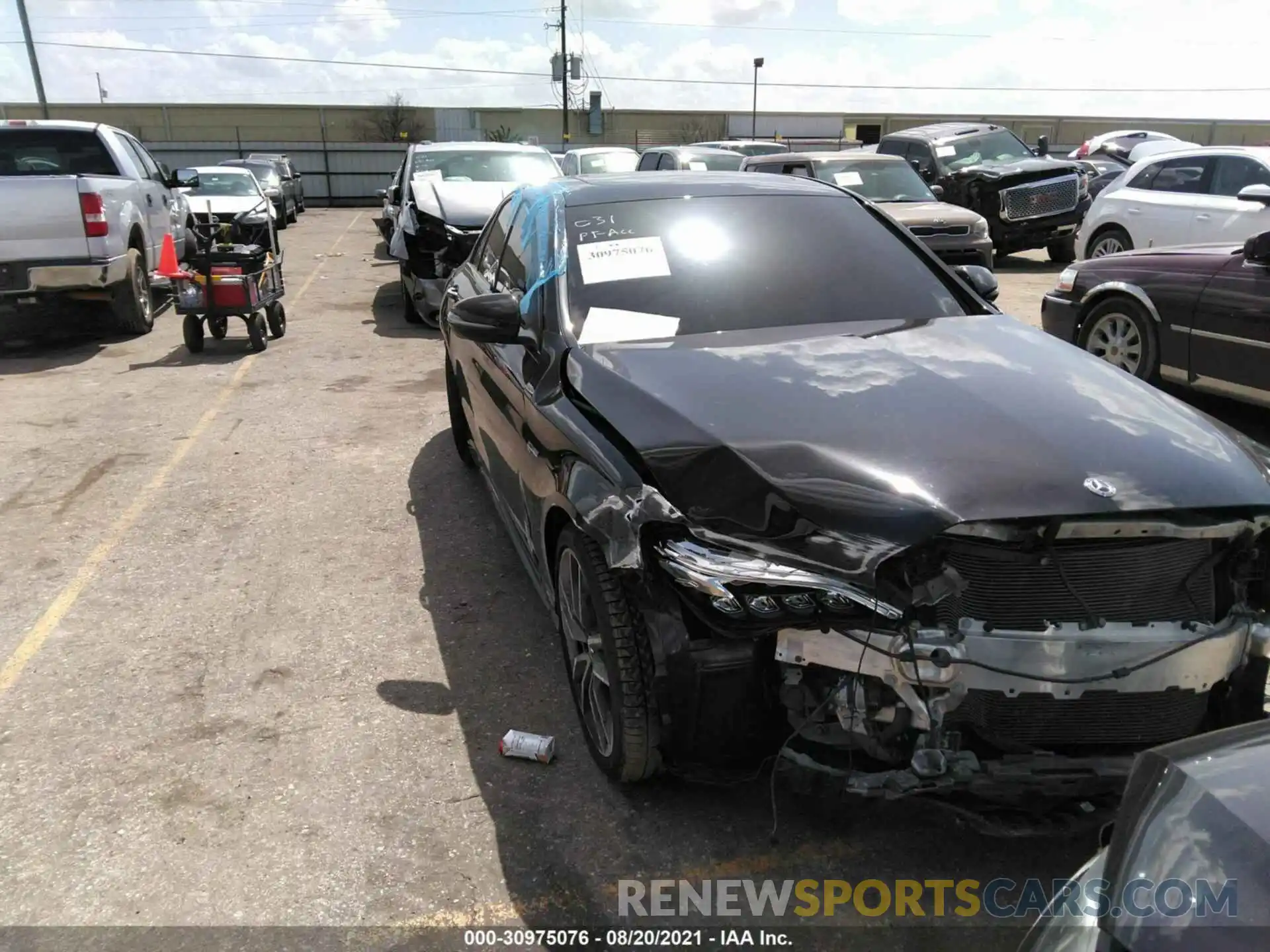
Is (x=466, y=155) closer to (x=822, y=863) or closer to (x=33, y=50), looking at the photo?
(x=822, y=863)

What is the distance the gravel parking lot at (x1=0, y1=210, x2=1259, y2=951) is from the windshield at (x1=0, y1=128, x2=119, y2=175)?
4.86 m

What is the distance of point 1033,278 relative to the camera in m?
13.2

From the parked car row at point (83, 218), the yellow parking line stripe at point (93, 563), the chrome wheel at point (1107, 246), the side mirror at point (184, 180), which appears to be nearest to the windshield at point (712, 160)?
the chrome wheel at point (1107, 246)

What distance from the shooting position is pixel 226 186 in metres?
17.4

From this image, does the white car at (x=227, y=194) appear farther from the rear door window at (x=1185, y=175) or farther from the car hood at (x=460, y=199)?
the rear door window at (x=1185, y=175)

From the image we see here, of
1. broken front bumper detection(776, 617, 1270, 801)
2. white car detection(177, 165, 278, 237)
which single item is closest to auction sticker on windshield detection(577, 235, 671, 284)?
broken front bumper detection(776, 617, 1270, 801)

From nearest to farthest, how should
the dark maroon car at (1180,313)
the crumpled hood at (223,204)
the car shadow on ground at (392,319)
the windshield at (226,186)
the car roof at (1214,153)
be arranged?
1. the dark maroon car at (1180,313)
2. the car roof at (1214,153)
3. the car shadow on ground at (392,319)
4. the crumpled hood at (223,204)
5. the windshield at (226,186)

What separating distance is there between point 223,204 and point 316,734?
15.7 metres

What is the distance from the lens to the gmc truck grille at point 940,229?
1105 cm

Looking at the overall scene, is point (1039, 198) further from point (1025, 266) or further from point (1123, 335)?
point (1123, 335)

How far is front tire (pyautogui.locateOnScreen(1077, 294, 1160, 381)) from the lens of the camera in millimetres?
6125

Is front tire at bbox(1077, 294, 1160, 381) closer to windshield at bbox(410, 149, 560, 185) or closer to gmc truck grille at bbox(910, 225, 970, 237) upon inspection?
gmc truck grille at bbox(910, 225, 970, 237)

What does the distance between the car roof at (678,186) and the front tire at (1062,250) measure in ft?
38.0

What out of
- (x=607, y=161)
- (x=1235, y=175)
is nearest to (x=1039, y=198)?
(x=1235, y=175)
